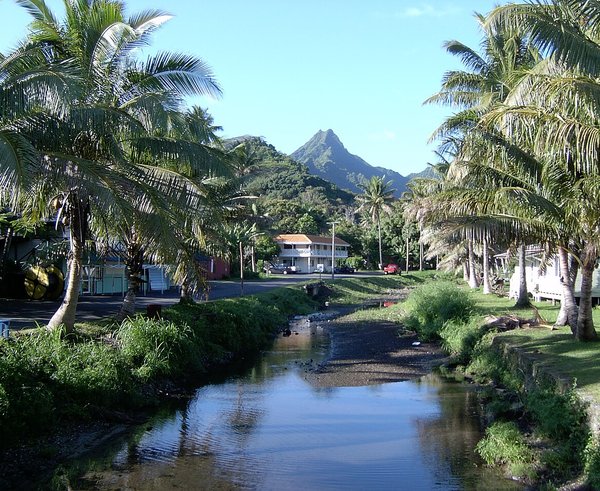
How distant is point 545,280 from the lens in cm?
2936

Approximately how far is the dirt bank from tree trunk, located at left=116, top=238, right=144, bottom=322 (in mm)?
5640

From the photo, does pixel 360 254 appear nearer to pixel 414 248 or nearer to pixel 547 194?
pixel 414 248

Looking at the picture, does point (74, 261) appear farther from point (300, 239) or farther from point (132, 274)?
point (300, 239)

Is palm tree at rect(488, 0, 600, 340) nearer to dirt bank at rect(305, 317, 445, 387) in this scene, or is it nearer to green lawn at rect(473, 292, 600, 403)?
green lawn at rect(473, 292, 600, 403)

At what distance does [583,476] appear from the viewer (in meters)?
8.45

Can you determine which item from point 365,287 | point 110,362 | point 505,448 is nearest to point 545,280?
point 505,448

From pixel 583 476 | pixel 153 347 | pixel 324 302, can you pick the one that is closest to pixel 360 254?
pixel 324 302

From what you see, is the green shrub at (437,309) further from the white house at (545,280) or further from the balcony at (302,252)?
the balcony at (302,252)

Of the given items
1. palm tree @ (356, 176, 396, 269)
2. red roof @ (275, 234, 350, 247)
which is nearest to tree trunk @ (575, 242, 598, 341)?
red roof @ (275, 234, 350, 247)

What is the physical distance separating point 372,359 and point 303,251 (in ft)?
182

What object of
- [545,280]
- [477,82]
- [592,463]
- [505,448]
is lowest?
[505,448]

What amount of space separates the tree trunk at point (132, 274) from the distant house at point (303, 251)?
5763cm

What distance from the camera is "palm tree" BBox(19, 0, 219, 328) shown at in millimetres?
11727

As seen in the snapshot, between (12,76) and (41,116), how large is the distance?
1.13m
